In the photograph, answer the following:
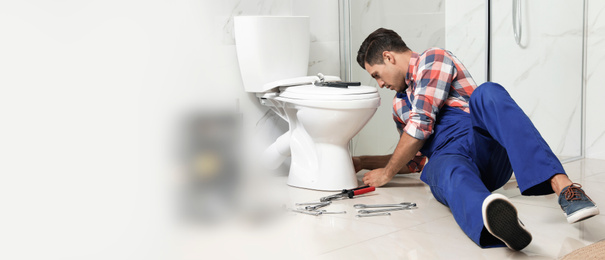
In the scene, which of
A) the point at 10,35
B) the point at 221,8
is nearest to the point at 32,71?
the point at 10,35

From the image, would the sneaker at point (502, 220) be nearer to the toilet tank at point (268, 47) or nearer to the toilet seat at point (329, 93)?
the toilet seat at point (329, 93)

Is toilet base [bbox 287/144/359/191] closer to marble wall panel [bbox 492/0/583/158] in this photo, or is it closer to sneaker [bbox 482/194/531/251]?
marble wall panel [bbox 492/0/583/158]

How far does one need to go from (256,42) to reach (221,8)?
0.70 feet

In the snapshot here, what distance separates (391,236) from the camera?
1.92 m

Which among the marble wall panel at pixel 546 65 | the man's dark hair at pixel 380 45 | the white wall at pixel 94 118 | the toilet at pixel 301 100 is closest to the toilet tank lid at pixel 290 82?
the toilet at pixel 301 100

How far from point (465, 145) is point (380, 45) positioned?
52cm

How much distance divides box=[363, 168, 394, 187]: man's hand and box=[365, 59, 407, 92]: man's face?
1.12 feet

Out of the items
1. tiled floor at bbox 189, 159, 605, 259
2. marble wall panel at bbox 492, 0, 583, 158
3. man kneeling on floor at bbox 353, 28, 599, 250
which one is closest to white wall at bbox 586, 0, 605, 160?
marble wall panel at bbox 492, 0, 583, 158

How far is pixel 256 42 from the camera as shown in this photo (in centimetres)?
275

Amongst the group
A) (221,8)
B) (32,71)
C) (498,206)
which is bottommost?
(498,206)

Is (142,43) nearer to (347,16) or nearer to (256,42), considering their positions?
(256,42)

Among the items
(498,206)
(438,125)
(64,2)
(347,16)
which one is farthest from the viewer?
(347,16)

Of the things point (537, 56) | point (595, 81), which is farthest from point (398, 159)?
point (595, 81)

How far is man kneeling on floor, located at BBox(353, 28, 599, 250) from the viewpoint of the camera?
1.74 meters
